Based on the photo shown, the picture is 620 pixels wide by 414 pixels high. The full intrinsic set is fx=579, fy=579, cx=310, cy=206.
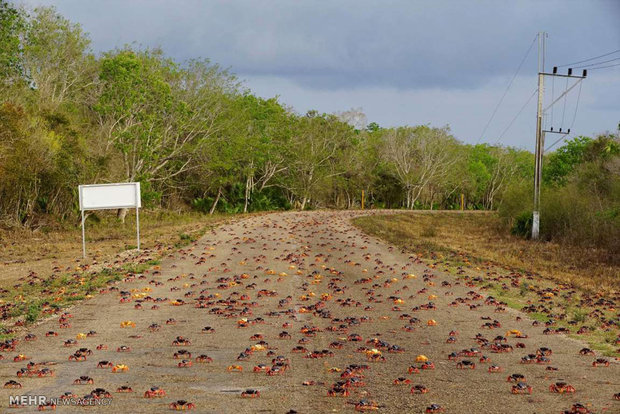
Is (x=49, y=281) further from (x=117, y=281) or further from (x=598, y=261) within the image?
(x=598, y=261)

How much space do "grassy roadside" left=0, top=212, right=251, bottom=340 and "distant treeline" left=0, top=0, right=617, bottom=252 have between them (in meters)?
3.71

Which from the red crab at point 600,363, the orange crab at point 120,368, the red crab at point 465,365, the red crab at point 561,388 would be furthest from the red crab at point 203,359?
the red crab at point 600,363

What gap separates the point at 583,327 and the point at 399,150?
2455 inches

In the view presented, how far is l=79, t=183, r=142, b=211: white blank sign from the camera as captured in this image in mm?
20312

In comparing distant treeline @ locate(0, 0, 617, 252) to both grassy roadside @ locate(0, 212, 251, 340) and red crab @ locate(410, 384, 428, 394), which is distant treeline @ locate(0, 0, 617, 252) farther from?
red crab @ locate(410, 384, 428, 394)

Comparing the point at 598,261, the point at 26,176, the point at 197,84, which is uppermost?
the point at 197,84

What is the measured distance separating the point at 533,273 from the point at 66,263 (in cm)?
1579

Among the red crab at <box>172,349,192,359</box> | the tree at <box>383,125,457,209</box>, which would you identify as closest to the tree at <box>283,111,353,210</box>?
the tree at <box>383,125,457,209</box>

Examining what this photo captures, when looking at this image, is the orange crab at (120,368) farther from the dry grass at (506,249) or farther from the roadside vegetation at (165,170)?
the dry grass at (506,249)

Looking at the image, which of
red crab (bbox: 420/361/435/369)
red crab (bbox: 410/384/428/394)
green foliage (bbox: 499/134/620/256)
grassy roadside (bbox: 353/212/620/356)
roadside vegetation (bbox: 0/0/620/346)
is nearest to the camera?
red crab (bbox: 410/384/428/394)

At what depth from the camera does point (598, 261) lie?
24.7 meters

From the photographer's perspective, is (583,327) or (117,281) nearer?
(583,327)

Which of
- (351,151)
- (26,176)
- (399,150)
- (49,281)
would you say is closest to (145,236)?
(26,176)

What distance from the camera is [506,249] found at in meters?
28.5
